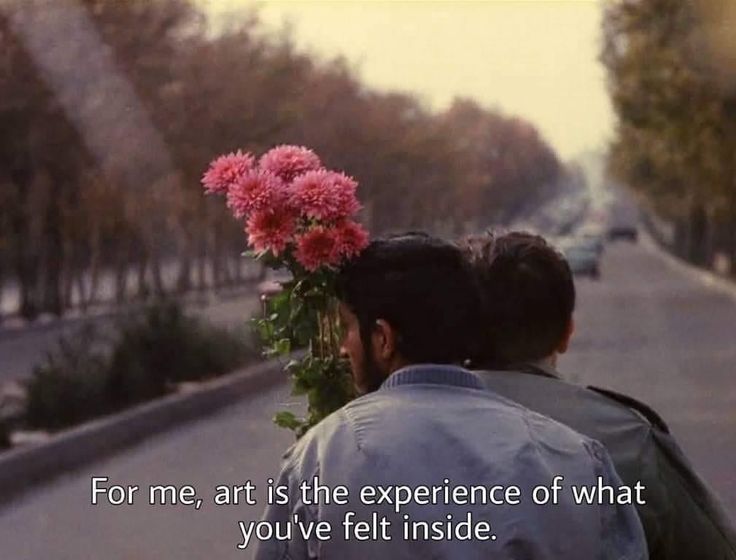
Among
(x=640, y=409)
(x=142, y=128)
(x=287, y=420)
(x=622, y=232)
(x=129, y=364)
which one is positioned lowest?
(x=622, y=232)

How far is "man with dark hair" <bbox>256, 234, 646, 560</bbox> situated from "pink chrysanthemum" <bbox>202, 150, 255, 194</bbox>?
86 cm

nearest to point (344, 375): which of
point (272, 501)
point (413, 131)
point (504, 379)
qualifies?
point (504, 379)

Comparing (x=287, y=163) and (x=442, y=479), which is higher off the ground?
(x=287, y=163)

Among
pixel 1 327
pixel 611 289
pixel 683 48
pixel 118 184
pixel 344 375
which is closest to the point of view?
pixel 344 375

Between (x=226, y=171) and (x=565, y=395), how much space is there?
2.54 ft

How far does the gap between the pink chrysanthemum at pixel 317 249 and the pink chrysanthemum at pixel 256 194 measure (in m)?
0.13

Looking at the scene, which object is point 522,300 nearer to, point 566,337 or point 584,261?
point 566,337

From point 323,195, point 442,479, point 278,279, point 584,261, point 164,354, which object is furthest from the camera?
point 584,261

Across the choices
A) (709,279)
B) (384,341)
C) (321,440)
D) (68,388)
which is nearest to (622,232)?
(709,279)

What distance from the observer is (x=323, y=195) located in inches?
151

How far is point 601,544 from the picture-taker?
311 centimetres

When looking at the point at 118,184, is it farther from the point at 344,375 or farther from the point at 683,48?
the point at 344,375

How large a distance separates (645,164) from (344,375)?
196 feet

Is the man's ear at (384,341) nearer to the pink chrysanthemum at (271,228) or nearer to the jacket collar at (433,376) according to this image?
the jacket collar at (433,376)
